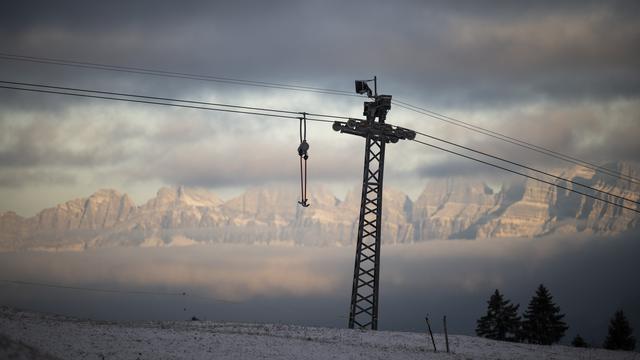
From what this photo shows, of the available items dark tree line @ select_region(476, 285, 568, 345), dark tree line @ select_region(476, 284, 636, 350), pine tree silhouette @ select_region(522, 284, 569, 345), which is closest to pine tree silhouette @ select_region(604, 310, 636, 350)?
dark tree line @ select_region(476, 284, 636, 350)

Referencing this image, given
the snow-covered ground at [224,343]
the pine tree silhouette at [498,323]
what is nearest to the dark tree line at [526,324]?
the pine tree silhouette at [498,323]

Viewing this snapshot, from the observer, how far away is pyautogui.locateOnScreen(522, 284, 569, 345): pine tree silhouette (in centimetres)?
10062

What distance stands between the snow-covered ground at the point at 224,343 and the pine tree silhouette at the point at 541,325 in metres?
54.6

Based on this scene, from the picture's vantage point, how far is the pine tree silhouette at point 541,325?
10062 cm

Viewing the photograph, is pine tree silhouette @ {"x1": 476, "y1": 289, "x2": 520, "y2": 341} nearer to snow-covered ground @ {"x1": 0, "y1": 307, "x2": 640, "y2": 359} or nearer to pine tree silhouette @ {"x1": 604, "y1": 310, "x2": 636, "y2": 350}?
pine tree silhouette @ {"x1": 604, "y1": 310, "x2": 636, "y2": 350}

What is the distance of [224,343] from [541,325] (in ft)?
241

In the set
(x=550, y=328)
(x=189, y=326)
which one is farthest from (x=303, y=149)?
(x=550, y=328)

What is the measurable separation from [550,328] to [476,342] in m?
60.8

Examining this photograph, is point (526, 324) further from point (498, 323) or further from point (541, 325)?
point (498, 323)

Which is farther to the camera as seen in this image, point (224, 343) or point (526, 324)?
point (526, 324)

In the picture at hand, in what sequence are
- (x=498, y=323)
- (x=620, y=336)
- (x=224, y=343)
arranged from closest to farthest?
(x=224, y=343) → (x=498, y=323) → (x=620, y=336)

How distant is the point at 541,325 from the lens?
101 meters

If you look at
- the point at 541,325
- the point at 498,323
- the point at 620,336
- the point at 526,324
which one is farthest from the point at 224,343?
the point at 620,336

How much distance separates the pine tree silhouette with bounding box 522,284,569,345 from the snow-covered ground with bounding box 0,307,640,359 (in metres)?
54.6
